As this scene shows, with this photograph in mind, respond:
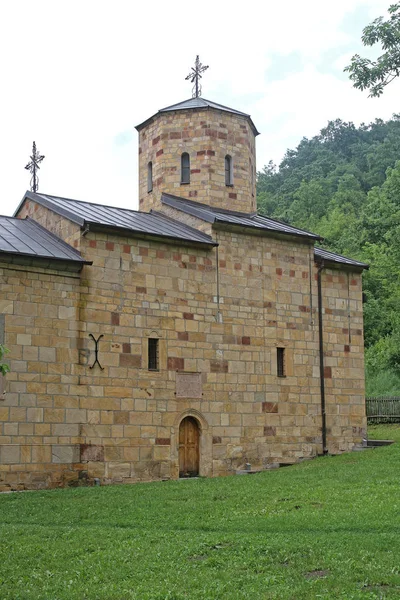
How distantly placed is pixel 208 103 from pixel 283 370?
27.4 feet

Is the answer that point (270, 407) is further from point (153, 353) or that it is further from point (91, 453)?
point (91, 453)

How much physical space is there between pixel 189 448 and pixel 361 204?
45.9 m

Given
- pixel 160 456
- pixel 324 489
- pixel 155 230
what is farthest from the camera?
pixel 155 230

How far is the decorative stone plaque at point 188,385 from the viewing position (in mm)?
18516

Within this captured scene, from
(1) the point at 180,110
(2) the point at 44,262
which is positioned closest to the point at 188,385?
(2) the point at 44,262

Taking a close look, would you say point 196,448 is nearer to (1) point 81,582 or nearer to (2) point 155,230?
(2) point 155,230

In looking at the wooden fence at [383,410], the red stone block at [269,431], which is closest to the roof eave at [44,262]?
the red stone block at [269,431]

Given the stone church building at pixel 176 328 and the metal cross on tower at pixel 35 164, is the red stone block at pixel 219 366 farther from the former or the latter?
the metal cross on tower at pixel 35 164

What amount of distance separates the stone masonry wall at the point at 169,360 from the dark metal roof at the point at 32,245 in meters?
0.35

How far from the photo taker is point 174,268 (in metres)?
19.0

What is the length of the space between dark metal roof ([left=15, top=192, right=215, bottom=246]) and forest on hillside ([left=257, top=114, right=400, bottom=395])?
1488cm

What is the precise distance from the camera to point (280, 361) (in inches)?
810

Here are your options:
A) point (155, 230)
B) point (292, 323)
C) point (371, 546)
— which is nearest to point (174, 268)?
point (155, 230)

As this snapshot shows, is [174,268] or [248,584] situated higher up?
[174,268]
